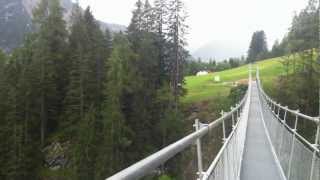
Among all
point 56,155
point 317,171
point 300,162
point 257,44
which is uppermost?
point 257,44

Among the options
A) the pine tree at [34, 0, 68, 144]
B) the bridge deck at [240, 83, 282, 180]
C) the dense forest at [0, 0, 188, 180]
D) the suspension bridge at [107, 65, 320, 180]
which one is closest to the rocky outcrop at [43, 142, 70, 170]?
the dense forest at [0, 0, 188, 180]

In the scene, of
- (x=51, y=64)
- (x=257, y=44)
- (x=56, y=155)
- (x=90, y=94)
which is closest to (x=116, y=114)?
(x=90, y=94)

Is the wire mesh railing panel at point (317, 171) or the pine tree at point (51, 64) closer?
the wire mesh railing panel at point (317, 171)

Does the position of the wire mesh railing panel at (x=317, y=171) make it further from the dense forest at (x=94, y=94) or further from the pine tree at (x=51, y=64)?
the pine tree at (x=51, y=64)

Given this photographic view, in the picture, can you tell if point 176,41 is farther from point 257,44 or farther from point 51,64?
point 257,44

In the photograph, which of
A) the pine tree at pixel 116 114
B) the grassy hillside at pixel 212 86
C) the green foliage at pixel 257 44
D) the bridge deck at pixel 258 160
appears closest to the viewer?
the bridge deck at pixel 258 160

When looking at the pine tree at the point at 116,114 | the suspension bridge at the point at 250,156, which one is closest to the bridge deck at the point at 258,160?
the suspension bridge at the point at 250,156

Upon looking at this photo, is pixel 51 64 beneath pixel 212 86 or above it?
above

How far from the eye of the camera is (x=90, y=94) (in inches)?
2060

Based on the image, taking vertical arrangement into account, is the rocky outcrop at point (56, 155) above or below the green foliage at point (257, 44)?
below

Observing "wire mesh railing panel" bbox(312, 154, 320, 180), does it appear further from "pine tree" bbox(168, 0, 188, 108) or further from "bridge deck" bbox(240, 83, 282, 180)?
"pine tree" bbox(168, 0, 188, 108)

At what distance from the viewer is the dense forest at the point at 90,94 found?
45.5 m

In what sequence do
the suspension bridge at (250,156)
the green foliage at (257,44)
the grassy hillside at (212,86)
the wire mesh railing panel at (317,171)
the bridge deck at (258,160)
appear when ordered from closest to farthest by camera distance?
the suspension bridge at (250,156) → the wire mesh railing panel at (317,171) → the bridge deck at (258,160) → the grassy hillside at (212,86) → the green foliage at (257,44)

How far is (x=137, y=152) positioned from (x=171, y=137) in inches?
144
